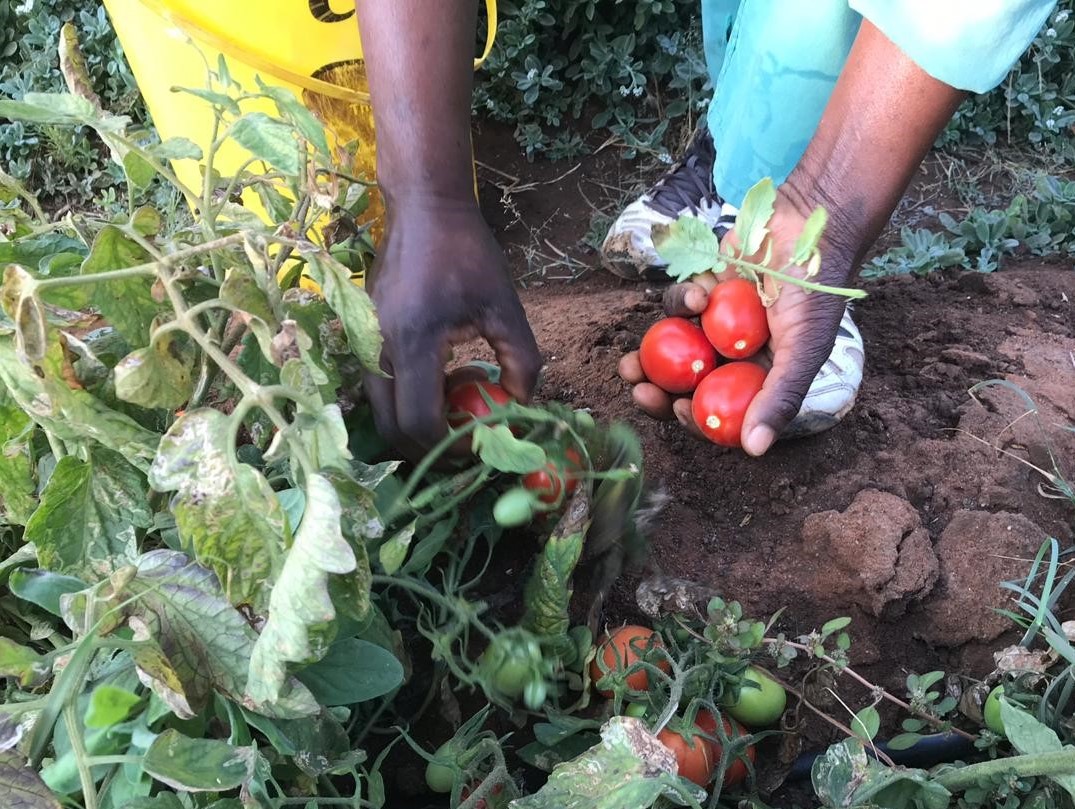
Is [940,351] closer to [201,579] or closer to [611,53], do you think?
[611,53]

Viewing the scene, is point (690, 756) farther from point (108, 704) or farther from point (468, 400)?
point (108, 704)

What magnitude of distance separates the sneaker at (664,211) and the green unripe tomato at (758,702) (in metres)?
1.10

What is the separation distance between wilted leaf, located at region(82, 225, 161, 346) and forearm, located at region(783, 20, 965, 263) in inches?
39.7

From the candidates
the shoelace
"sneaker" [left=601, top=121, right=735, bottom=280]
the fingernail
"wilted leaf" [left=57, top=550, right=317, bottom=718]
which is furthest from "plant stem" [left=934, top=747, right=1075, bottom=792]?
the shoelace

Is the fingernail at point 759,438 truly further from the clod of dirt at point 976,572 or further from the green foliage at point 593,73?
the green foliage at point 593,73

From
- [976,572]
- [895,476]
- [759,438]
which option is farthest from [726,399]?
[976,572]

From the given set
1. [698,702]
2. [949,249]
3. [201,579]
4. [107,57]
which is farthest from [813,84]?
[107,57]

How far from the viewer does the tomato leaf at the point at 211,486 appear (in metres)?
0.58

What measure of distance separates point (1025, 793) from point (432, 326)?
0.79 m

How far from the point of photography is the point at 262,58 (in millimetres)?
1468

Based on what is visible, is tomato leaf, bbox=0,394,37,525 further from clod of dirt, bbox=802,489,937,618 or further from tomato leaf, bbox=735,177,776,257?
clod of dirt, bbox=802,489,937,618

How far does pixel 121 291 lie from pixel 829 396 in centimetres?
113

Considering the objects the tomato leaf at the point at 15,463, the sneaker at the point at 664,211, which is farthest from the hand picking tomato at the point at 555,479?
the sneaker at the point at 664,211

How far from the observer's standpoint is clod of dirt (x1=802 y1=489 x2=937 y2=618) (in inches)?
49.6
